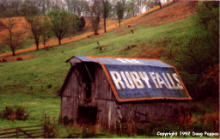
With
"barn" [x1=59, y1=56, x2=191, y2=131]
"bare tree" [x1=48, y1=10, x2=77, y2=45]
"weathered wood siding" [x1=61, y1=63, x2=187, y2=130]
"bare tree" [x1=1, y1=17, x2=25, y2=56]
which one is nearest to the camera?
"weathered wood siding" [x1=61, y1=63, x2=187, y2=130]

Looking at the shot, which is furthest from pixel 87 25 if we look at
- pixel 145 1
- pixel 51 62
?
pixel 51 62

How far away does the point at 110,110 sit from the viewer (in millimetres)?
19141

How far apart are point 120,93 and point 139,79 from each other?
2.50 m

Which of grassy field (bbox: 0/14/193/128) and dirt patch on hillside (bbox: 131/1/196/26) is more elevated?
dirt patch on hillside (bbox: 131/1/196/26)

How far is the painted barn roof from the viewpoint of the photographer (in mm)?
19156

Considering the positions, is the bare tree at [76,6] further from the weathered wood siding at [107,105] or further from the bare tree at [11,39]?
the weathered wood siding at [107,105]

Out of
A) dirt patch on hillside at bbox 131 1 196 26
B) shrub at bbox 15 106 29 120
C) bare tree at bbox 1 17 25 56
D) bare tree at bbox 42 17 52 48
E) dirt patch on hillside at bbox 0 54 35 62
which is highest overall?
dirt patch on hillside at bbox 131 1 196 26

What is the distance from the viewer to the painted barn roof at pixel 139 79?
1916 centimetres

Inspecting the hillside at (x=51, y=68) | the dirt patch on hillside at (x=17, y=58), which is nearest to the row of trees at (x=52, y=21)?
the dirt patch on hillside at (x=17, y=58)

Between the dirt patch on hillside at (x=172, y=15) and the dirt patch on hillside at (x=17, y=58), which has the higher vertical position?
the dirt patch on hillside at (x=172, y=15)

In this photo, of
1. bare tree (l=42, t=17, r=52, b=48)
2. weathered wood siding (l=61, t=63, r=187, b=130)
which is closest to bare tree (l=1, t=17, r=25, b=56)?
bare tree (l=42, t=17, r=52, b=48)

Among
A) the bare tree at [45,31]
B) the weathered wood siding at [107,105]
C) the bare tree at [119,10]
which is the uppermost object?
the bare tree at [119,10]

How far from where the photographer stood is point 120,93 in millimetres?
18703

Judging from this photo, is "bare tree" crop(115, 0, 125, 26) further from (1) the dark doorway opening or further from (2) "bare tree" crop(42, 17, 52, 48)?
(1) the dark doorway opening
